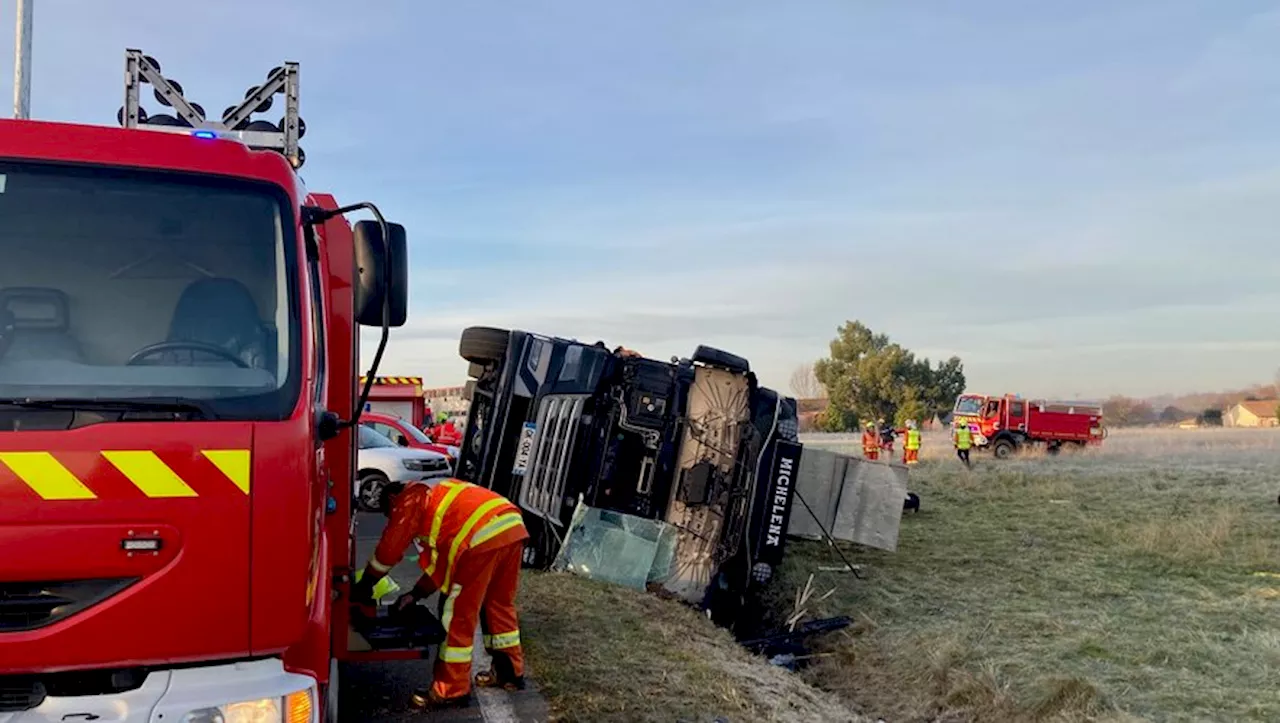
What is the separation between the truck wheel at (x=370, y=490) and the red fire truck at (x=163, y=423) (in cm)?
1030

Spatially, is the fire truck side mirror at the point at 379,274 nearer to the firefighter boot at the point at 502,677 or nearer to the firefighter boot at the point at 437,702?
the firefighter boot at the point at 437,702

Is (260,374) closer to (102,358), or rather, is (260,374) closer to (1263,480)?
(102,358)

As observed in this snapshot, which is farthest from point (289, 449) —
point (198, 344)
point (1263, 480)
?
point (1263, 480)

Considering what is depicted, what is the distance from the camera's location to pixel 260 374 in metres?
2.98

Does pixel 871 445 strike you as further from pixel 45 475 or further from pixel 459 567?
pixel 45 475

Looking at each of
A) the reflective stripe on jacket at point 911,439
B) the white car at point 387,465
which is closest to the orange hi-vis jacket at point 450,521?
the white car at point 387,465

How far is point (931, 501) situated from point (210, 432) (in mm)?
16073

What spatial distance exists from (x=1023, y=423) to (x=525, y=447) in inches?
1249

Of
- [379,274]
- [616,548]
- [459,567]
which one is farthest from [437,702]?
[616,548]

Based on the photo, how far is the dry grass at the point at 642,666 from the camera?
5242mm

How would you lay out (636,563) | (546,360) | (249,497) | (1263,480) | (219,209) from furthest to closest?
(1263,480) → (546,360) → (636,563) → (219,209) → (249,497)

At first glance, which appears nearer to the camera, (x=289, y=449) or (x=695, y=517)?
(x=289, y=449)

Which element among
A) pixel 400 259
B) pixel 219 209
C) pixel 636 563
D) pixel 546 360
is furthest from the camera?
pixel 546 360

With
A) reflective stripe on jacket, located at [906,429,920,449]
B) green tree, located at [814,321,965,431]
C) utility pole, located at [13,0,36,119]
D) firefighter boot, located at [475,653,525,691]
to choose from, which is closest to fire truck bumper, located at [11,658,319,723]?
firefighter boot, located at [475,653,525,691]
